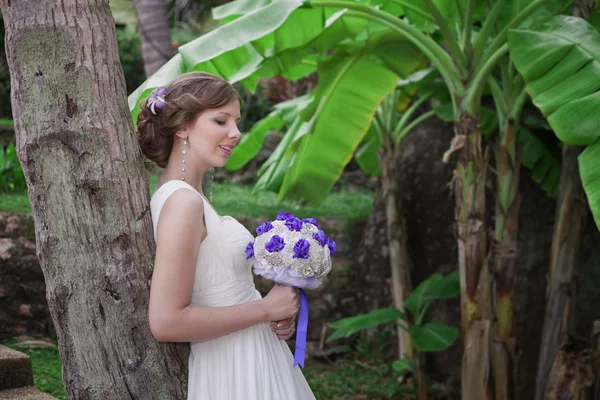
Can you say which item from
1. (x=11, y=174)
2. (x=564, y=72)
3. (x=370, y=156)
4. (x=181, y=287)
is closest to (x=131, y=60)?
(x=11, y=174)

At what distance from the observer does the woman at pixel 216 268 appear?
229 centimetres

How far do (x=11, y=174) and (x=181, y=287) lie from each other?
5.00 metres

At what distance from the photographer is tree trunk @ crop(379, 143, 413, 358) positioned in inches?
248

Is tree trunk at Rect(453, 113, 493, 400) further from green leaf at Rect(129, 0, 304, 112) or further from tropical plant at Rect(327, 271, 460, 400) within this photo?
green leaf at Rect(129, 0, 304, 112)

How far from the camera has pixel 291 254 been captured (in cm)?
227

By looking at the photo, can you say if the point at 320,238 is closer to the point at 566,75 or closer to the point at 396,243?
the point at 566,75

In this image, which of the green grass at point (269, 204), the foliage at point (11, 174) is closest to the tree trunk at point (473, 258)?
the green grass at point (269, 204)

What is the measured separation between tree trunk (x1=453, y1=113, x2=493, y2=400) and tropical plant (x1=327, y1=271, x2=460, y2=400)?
373mm

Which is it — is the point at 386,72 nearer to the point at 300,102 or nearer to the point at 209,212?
the point at 300,102

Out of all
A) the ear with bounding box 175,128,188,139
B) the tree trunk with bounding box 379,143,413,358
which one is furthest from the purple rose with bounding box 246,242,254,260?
the tree trunk with bounding box 379,143,413,358

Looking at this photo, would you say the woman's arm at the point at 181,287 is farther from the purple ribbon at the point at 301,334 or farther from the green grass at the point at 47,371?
the green grass at the point at 47,371

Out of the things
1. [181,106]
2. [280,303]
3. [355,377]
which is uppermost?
[181,106]

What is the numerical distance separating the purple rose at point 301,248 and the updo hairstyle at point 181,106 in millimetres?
524

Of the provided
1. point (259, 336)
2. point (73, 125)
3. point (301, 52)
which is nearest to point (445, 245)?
point (301, 52)
